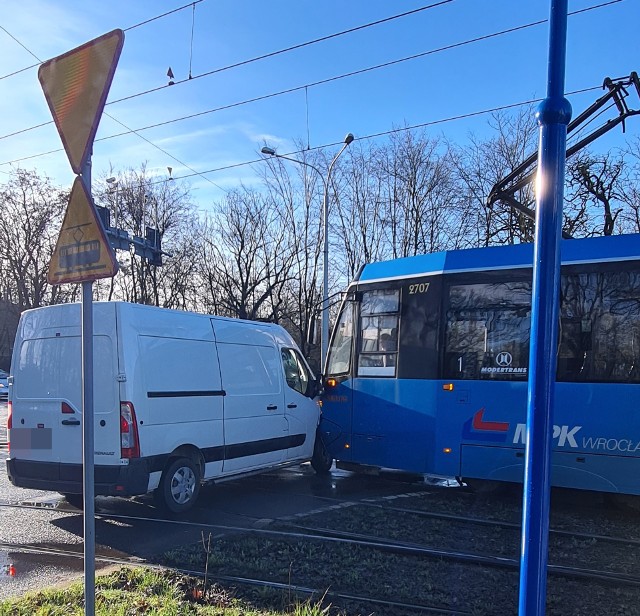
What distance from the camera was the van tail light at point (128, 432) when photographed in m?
6.78

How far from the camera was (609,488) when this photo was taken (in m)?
7.09

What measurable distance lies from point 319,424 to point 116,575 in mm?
5272

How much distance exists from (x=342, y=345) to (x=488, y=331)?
2.40 m

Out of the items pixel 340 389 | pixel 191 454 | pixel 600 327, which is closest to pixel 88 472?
pixel 191 454

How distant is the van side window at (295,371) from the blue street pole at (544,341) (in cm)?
707

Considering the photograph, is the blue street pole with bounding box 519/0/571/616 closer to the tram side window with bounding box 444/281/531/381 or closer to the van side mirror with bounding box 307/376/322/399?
the tram side window with bounding box 444/281/531/381

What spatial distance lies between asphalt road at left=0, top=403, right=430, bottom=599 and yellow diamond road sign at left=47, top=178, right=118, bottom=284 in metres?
3.01

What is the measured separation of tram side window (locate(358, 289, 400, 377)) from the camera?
8.91 m

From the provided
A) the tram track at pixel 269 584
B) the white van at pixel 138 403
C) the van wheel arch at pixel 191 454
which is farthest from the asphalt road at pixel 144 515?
the van wheel arch at pixel 191 454

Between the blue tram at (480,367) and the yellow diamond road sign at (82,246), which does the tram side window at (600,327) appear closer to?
the blue tram at (480,367)

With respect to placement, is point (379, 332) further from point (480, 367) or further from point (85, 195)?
point (85, 195)

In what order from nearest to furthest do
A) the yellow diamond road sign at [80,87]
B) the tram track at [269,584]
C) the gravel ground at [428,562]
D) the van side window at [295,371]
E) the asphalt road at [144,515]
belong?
the yellow diamond road sign at [80,87] < the tram track at [269,584] < the gravel ground at [428,562] < the asphalt road at [144,515] < the van side window at [295,371]

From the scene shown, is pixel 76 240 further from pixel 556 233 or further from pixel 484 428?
pixel 484 428

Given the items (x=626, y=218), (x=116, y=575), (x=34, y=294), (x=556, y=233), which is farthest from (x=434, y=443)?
(x=34, y=294)
